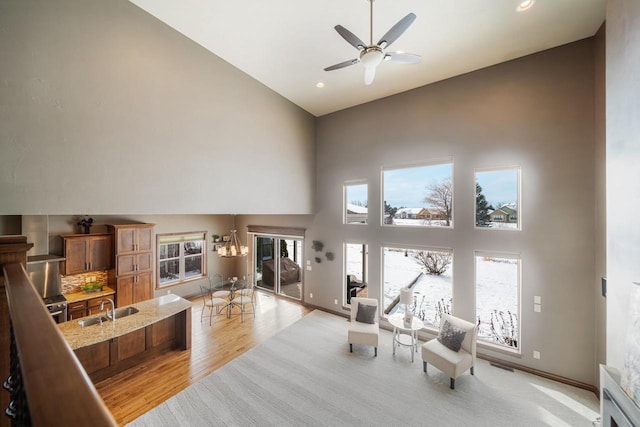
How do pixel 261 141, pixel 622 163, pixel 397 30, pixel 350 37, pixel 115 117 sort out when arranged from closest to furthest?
1. pixel 622 163
2. pixel 397 30
3. pixel 350 37
4. pixel 115 117
5. pixel 261 141

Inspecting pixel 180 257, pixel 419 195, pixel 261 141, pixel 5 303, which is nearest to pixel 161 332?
pixel 180 257

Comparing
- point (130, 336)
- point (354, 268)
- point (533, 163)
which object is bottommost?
point (130, 336)

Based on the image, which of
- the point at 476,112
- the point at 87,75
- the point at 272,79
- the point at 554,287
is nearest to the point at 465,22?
the point at 476,112

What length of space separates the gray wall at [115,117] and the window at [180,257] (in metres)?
4.28

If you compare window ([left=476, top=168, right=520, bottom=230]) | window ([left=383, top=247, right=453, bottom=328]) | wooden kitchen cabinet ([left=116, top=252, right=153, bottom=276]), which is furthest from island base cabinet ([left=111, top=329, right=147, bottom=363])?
window ([left=476, top=168, right=520, bottom=230])

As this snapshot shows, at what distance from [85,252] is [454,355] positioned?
810cm

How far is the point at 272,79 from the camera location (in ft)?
16.8

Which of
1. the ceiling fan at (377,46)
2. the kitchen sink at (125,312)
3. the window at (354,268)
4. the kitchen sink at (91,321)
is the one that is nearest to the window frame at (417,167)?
the window at (354,268)

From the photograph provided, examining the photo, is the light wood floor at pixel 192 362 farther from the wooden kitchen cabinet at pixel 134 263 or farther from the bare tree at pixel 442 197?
the bare tree at pixel 442 197

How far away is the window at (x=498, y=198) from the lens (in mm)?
4473

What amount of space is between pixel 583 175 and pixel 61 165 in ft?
24.2

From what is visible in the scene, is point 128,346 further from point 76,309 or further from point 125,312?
point 76,309

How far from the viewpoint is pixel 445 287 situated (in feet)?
17.3

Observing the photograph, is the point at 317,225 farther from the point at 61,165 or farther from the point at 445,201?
the point at 61,165
